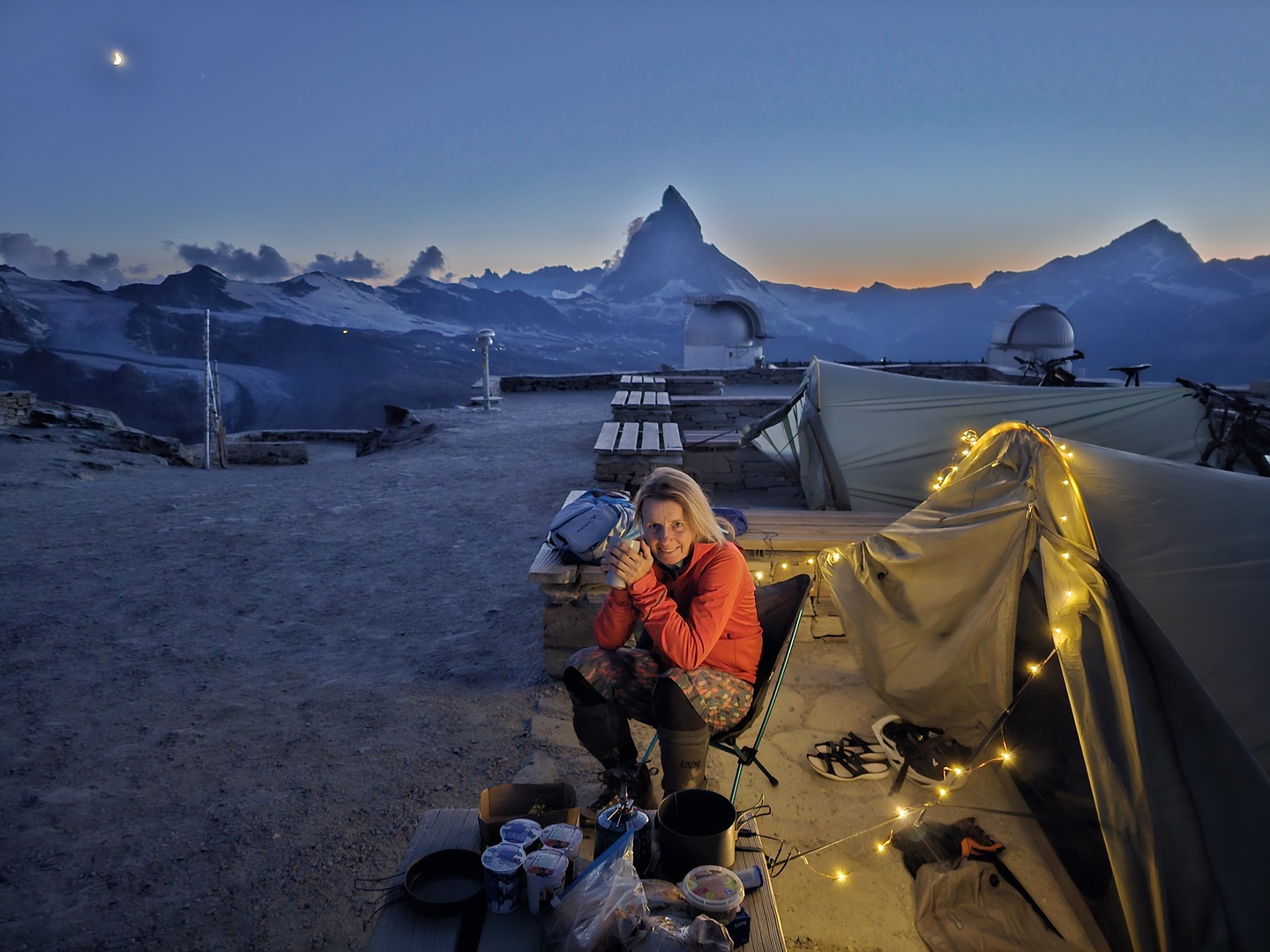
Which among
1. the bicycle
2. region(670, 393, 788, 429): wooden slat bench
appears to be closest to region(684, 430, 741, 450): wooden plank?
region(670, 393, 788, 429): wooden slat bench

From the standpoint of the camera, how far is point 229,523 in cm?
672

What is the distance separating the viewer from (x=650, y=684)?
2.46m

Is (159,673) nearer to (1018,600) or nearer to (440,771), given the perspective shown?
(440,771)

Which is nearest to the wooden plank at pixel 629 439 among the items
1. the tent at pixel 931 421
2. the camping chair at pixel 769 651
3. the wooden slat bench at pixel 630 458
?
the wooden slat bench at pixel 630 458

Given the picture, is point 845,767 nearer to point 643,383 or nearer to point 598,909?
point 598,909

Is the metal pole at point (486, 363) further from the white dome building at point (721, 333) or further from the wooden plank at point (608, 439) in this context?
the white dome building at point (721, 333)

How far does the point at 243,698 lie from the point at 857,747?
3015 mm

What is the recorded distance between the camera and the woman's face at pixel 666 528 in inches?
95.7

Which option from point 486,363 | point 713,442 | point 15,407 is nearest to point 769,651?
point 713,442

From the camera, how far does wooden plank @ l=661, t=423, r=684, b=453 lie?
20.9 ft

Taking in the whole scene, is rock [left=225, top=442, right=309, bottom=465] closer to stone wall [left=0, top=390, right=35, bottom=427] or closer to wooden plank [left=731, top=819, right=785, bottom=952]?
stone wall [left=0, top=390, right=35, bottom=427]

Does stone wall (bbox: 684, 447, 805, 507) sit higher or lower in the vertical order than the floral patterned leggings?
lower

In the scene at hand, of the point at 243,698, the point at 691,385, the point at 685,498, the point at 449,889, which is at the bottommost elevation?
the point at 243,698

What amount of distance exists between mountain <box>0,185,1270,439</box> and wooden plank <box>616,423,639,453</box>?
1449cm
